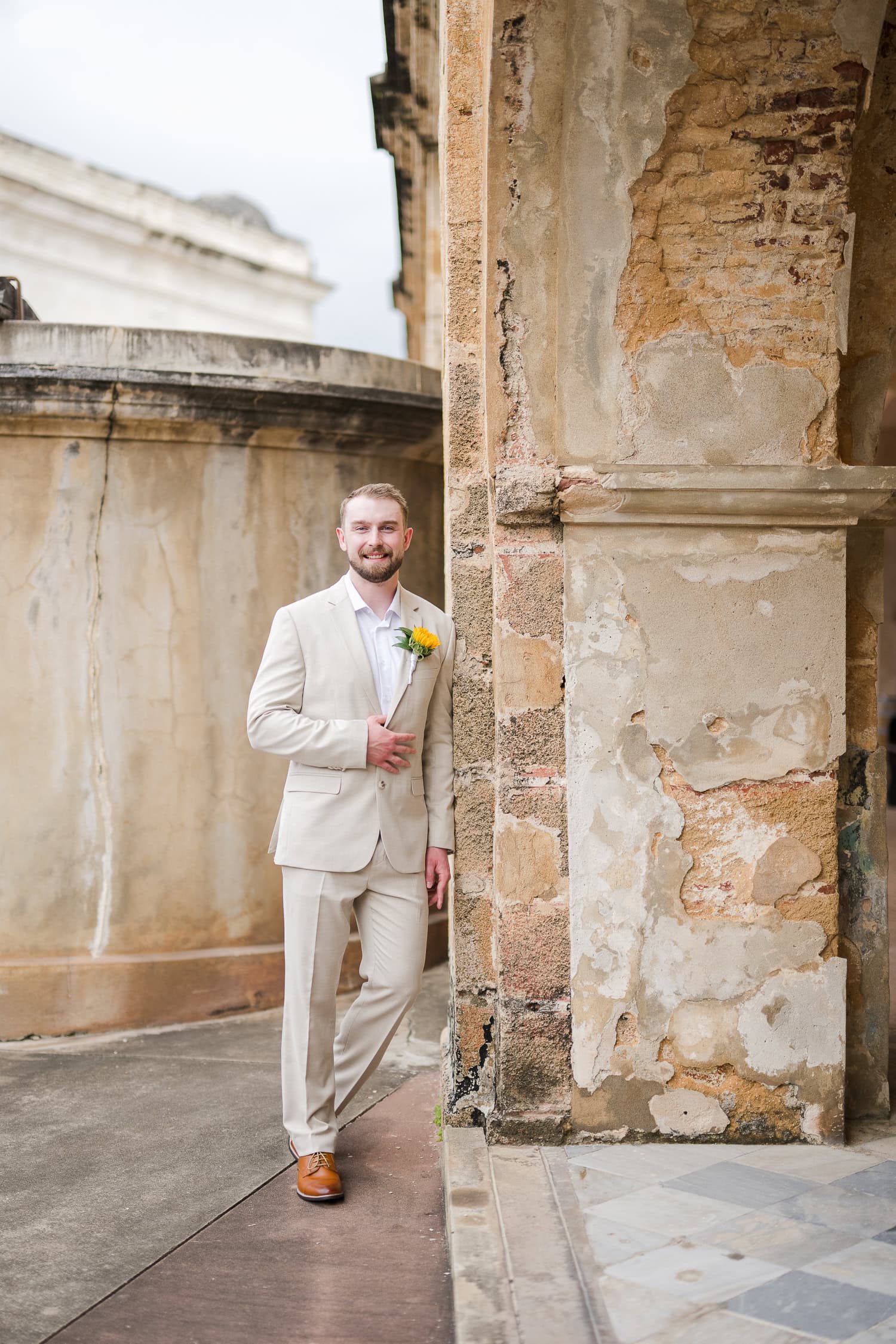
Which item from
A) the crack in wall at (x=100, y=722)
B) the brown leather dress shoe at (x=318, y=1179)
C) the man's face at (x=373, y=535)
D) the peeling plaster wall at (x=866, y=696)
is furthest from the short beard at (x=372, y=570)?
the crack in wall at (x=100, y=722)

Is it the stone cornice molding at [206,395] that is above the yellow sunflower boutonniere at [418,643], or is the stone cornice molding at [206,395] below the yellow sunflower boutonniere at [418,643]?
above

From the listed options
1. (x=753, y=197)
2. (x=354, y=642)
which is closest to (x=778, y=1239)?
(x=354, y=642)

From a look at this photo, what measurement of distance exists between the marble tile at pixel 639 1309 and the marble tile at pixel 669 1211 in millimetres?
272

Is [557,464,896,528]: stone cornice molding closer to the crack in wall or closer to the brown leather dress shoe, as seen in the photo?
the brown leather dress shoe

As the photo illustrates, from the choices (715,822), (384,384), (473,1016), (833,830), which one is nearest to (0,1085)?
(473,1016)

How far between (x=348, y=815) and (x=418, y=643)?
51 cm

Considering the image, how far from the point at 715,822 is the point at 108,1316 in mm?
1937

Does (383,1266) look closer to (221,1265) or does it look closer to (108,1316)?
(221,1265)

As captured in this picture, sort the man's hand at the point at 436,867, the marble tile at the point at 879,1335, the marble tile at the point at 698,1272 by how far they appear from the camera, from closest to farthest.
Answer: the marble tile at the point at 879,1335, the marble tile at the point at 698,1272, the man's hand at the point at 436,867

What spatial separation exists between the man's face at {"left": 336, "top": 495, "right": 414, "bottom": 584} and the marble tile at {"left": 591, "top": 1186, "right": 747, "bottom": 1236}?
173cm

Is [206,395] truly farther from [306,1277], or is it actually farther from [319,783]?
[306,1277]

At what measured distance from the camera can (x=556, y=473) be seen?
342 centimetres

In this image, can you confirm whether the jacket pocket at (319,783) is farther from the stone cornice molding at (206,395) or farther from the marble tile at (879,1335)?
the stone cornice molding at (206,395)

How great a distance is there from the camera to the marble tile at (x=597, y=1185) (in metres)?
3.05
